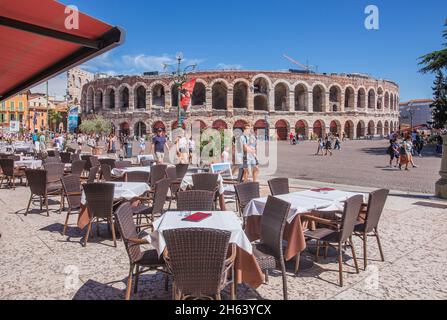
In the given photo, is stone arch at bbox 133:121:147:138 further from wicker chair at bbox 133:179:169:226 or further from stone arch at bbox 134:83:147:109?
wicker chair at bbox 133:179:169:226

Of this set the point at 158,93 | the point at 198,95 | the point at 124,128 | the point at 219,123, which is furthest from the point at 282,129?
the point at 124,128

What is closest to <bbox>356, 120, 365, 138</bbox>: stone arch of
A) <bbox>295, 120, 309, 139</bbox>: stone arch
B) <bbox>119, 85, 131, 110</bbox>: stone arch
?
<bbox>295, 120, 309, 139</bbox>: stone arch

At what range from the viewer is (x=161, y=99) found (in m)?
48.8

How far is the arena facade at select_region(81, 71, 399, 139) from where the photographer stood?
4494cm

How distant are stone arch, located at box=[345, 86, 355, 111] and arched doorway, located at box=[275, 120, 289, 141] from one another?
34.2ft

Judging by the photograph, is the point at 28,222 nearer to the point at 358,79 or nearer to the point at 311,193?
the point at 311,193

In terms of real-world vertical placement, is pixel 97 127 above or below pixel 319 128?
above

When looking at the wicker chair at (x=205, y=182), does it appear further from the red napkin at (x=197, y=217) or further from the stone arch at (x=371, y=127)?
the stone arch at (x=371, y=127)

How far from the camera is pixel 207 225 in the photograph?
3533 mm

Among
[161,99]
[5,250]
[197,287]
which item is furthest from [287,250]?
[161,99]

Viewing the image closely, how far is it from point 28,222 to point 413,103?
378 feet

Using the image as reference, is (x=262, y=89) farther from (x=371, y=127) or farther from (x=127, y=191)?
(x=127, y=191)

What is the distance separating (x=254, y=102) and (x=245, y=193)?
45.6 meters

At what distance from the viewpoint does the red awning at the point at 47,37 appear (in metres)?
3.06
